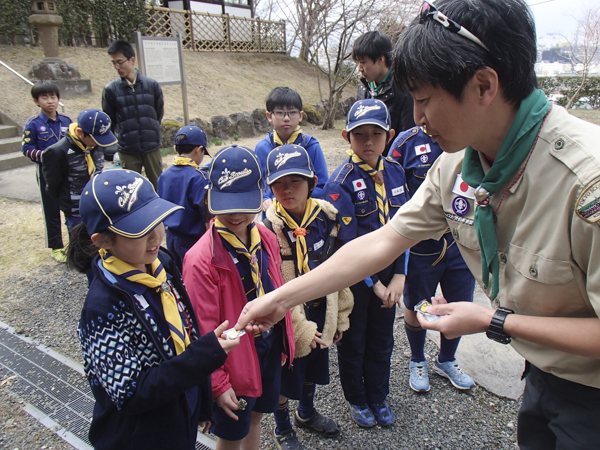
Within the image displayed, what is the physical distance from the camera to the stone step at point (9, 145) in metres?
8.64

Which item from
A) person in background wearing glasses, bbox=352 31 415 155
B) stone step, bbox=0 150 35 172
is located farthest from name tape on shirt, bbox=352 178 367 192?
stone step, bbox=0 150 35 172

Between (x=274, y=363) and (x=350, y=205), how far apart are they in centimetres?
100

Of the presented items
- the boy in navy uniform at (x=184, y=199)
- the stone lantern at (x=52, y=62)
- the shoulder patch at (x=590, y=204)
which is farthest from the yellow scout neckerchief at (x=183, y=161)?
the stone lantern at (x=52, y=62)

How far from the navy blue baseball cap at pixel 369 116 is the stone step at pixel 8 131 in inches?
368

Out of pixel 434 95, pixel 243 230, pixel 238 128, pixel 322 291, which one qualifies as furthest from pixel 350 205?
pixel 238 128

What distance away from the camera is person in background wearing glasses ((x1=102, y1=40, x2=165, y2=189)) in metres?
5.38

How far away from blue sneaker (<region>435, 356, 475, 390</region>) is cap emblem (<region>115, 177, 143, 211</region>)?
2.31 meters

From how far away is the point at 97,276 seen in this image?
1.53 m

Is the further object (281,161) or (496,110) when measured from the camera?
(281,161)

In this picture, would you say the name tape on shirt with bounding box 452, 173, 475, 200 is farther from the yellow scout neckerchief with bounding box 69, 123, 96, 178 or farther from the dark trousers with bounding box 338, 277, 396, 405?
the yellow scout neckerchief with bounding box 69, 123, 96, 178

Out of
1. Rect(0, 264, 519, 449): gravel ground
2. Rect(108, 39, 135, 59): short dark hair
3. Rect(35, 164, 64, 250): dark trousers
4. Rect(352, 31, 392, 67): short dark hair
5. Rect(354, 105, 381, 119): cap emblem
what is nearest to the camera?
Rect(0, 264, 519, 449): gravel ground

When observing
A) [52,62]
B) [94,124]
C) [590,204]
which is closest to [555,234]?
[590,204]

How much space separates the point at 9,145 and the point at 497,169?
10.2 meters

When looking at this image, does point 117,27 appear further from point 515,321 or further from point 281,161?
point 515,321
